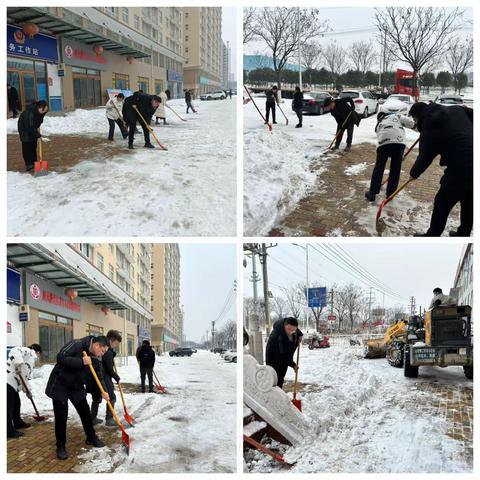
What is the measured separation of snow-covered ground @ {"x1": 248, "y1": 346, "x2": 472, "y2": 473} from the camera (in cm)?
297

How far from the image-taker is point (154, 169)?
15.8ft

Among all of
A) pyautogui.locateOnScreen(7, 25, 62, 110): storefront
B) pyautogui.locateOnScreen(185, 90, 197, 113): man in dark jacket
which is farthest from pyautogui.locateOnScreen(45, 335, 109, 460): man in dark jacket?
pyautogui.locateOnScreen(185, 90, 197, 113): man in dark jacket

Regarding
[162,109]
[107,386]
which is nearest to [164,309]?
[162,109]

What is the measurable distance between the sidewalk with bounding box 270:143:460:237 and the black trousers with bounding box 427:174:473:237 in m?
0.19

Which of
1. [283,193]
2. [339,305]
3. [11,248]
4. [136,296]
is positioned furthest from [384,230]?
[136,296]

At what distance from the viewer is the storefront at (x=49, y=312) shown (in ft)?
17.3

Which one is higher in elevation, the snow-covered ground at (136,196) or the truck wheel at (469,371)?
the snow-covered ground at (136,196)

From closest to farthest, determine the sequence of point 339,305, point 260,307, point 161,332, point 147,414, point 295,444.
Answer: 1. point 295,444
2. point 147,414
3. point 260,307
4. point 339,305
5. point 161,332

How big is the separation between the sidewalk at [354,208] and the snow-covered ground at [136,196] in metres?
0.65

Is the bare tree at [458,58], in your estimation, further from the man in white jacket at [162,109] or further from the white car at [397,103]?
the man in white jacket at [162,109]

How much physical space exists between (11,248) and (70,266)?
1.16 m

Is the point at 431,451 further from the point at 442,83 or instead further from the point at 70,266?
the point at 70,266

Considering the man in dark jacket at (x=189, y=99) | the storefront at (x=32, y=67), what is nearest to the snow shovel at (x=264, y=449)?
the storefront at (x=32, y=67)

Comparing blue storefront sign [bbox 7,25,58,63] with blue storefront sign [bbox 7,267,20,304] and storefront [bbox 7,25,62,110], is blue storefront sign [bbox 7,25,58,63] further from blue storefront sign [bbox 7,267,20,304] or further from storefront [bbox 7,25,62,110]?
blue storefront sign [bbox 7,267,20,304]
